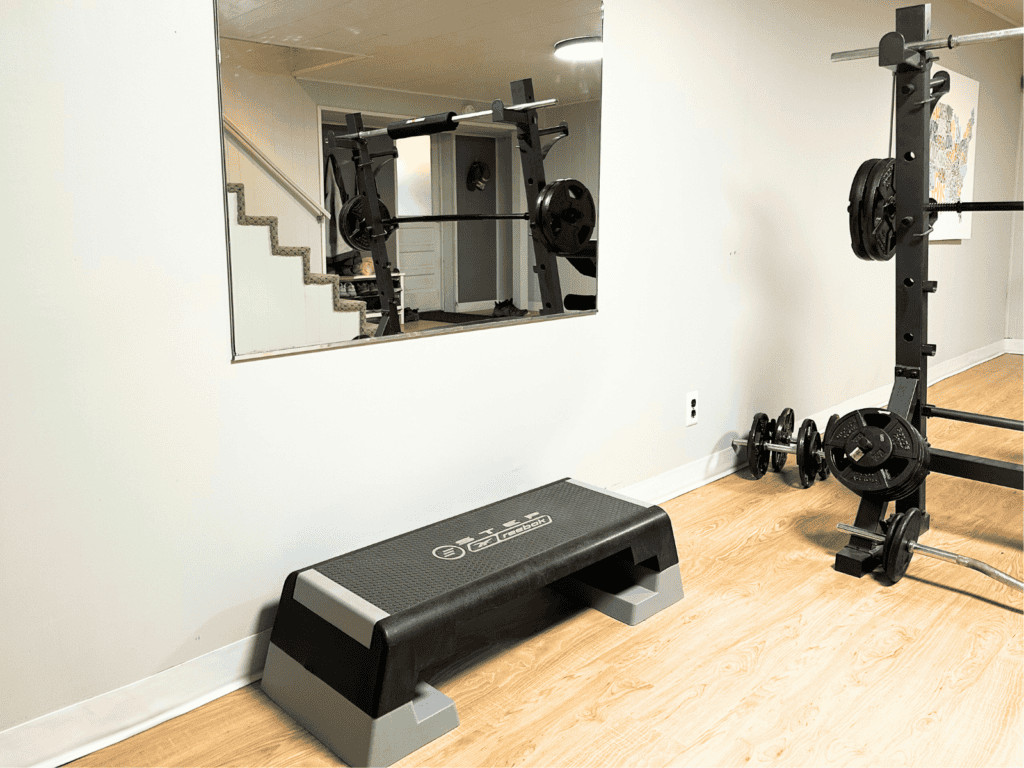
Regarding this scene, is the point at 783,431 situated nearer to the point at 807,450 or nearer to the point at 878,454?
the point at 807,450

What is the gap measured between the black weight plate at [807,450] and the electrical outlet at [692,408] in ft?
1.22

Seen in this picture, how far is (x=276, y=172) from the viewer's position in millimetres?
1695

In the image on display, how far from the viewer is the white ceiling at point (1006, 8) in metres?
4.82

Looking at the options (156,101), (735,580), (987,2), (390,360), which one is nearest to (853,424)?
(735,580)

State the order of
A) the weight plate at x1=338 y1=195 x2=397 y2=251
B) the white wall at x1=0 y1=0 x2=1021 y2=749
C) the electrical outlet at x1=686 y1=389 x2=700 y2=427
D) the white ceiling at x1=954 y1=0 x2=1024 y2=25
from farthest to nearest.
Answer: the white ceiling at x1=954 y1=0 x2=1024 y2=25 < the electrical outlet at x1=686 y1=389 x2=700 y2=427 < the weight plate at x1=338 y1=195 x2=397 y2=251 < the white wall at x1=0 y1=0 x2=1021 y2=749

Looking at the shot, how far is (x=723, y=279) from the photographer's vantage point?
3012 millimetres

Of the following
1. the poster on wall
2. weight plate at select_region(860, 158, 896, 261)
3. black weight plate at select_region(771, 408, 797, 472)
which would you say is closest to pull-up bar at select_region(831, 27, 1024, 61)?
weight plate at select_region(860, 158, 896, 261)

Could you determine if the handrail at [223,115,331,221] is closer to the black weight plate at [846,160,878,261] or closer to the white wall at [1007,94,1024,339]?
the black weight plate at [846,160,878,261]

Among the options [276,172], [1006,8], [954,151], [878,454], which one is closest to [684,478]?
[878,454]

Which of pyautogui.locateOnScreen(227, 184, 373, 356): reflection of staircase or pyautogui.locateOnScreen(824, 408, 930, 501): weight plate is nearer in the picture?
pyautogui.locateOnScreen(227, 184, 373, 356): reflection of staircase

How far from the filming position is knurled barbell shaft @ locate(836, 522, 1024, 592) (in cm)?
205

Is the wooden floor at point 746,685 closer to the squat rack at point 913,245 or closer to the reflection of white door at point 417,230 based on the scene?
the squat rack at point 913,245

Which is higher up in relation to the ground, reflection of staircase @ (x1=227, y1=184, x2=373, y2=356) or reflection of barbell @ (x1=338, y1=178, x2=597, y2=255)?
reflection of barbell @ (x1=338, y1=178, x2=597, y2=255)

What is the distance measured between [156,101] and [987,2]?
17.1 ft
